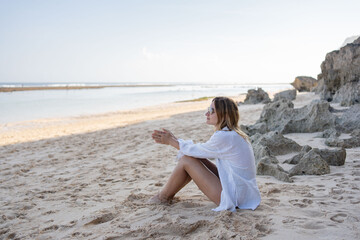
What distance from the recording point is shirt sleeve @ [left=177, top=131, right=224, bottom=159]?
9.37 ft

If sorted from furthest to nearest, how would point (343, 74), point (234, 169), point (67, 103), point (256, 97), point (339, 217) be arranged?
point (67, 103), point (256, 97), point (343, 74), point (234, 169), point (339, 217)

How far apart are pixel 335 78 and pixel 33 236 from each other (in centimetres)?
1084

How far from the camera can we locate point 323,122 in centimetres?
655

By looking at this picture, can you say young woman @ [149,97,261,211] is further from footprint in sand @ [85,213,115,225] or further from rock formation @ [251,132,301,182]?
rock formation @ [251,132,301,182]

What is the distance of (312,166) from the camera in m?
3.97

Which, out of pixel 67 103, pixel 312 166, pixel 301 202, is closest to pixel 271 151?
pixel 312 166

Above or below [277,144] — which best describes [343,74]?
above

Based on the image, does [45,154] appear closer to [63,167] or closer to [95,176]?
[63,167]

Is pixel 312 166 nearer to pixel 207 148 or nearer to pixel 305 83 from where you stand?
pixel 207 148

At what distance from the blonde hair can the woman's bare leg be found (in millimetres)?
428

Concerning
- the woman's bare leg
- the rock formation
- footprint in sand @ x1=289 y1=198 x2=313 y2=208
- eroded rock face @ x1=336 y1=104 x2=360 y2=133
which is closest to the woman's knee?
the woman's bare leg

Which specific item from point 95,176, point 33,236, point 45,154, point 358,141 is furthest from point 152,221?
point 45,154

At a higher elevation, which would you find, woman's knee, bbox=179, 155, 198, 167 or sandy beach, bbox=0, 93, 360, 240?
woman's knee, bbox=179, 155, 198, 167

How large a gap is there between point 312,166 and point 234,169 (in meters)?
1.60
